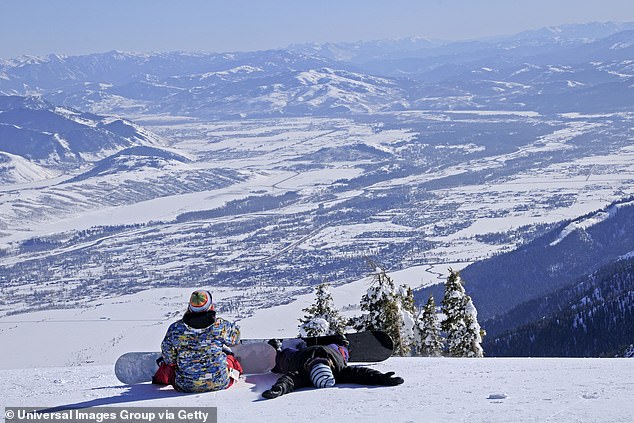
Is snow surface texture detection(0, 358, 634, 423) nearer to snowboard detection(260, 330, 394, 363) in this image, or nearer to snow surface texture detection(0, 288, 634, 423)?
snow surface texture detection(0, 288, 634, 423)

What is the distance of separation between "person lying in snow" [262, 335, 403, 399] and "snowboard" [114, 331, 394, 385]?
1.50 feet

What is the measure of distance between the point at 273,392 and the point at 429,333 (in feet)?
55.4

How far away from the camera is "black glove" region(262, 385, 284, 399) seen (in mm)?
9266

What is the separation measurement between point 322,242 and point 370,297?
406ft

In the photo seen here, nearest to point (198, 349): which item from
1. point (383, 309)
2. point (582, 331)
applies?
point (383, 309)

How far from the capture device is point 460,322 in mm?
23750

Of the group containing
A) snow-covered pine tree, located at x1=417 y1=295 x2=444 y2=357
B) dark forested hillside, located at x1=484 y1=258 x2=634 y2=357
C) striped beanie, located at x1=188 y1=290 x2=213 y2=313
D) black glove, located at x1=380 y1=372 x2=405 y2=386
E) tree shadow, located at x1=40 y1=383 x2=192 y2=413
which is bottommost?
dark forested hillside, located at x1=484 y1=258 x2=634 y2=357

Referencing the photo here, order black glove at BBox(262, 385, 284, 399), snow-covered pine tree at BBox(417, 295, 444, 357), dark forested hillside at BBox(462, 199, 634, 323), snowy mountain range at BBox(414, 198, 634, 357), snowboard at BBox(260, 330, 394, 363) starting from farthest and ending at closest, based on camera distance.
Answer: dark forested hillside at BBox(462, 199, 634, 323), snowy mountain range at BBox(414, 198, 634, 357), snow-covered pine tree at BBox(417, 295, 444, 357), snowboard at BBox(260, 330, 394, 363), black glove at BBox(262, 385, 284, 399)

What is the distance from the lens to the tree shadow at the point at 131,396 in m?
9.09

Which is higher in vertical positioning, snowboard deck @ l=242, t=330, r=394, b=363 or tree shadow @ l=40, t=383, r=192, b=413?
snowboard deck @ l=242, t=330, r=394, b=363

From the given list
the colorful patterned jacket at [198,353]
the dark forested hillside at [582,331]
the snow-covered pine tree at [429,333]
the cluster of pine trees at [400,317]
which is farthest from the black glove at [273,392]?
the dark forested hillside at [582,331]

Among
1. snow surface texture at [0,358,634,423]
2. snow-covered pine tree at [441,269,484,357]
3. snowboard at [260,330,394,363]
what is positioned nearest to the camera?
snow surface texture at [0,358,634,423]

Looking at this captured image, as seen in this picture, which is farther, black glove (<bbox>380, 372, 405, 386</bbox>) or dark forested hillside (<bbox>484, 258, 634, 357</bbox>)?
dark forested hillside (<bbox>484, 258, 634, 357</bbox>)

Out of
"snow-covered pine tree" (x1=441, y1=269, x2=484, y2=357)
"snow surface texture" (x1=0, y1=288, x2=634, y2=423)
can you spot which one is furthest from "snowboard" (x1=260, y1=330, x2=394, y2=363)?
"snow-covered pine tree" (x1=441, y1=269, x2=484, y2=357)
